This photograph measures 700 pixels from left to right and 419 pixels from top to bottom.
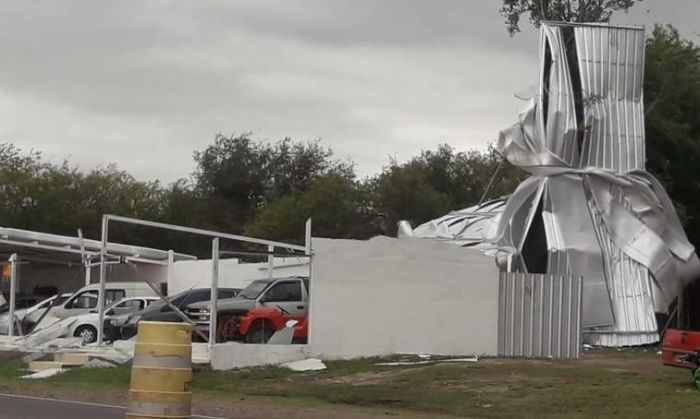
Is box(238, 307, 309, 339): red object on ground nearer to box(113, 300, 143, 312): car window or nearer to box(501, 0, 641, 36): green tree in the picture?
box(113, 300, 143, 312): car window

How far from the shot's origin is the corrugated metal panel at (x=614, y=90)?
32.9m

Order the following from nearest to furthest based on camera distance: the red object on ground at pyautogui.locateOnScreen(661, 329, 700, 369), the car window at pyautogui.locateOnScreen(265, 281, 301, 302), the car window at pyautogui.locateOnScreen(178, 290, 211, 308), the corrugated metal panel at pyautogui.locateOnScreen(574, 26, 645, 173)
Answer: the red object on ground at pyautogui.locateOnScreen(661, 329, 700, 369) < the car window at pyautogui.locateOnScreen(265, 281, 301, 302) < the car window at pyautogui.locateOnScreen(178, 290, 211, 308) < the corrugated metal panel at pyautogui.locateOnScreen(574, 26, 645, 173)

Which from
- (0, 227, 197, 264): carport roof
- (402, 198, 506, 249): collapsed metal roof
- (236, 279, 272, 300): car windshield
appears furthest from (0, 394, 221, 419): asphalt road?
(402, 198, 506, 249): collapsed metal roof

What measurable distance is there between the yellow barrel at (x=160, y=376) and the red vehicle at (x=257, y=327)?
56.6ft

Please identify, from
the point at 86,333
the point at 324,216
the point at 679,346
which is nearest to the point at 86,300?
the point at 86,333

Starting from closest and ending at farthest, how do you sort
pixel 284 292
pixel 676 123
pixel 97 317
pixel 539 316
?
1. pixel 539 316
2. pixel 284 292
3. pixel 97 317
4. pixel 676 123

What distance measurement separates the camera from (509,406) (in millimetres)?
18625

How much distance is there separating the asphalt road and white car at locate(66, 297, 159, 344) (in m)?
10.6

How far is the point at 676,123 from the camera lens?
140 ft

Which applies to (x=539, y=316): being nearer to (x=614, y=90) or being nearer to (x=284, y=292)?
(x=284, y=292)

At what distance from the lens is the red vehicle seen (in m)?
26.6

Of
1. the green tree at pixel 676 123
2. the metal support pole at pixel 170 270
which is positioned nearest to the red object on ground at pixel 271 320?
the metal support pole at pixel 170 270

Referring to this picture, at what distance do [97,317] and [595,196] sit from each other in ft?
48.8

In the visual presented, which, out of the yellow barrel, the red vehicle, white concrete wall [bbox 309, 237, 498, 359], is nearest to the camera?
the yellow barrel
